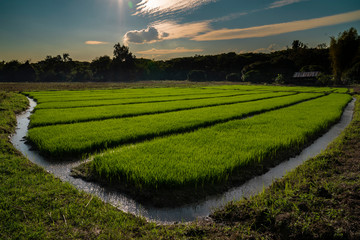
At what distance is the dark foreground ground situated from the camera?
8.41ft

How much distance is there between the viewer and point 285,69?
53781 mm

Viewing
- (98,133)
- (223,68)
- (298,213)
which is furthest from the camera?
(223,68)

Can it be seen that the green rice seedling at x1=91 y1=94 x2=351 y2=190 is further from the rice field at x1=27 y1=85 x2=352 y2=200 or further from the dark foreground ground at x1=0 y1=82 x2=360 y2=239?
the dark foreground ground at x1=0 y1=82 x2=360 y2=239

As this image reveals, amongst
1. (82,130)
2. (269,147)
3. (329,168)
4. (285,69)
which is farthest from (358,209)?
(285,69)

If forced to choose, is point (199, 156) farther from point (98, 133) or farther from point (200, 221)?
point (98, 133)

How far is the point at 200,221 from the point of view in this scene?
3.01 metres

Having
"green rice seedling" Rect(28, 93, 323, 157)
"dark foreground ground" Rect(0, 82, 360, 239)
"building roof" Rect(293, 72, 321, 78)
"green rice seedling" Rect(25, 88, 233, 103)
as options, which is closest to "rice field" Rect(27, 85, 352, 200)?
"green rice seedling" Rect(28, 93, 323, 157)

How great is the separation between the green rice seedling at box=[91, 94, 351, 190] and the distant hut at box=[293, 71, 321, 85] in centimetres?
4330

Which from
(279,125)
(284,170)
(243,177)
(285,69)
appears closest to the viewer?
(243,177)

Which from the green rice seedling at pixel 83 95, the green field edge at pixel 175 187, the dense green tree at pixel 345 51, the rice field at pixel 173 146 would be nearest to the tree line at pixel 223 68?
the dense green tree at pixel 345 51

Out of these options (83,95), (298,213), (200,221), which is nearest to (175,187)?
(200,221)

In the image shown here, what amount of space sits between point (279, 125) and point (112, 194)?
678cm

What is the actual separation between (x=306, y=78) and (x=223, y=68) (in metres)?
26.9

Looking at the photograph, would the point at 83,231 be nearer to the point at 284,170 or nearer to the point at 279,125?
the point at 284,170
